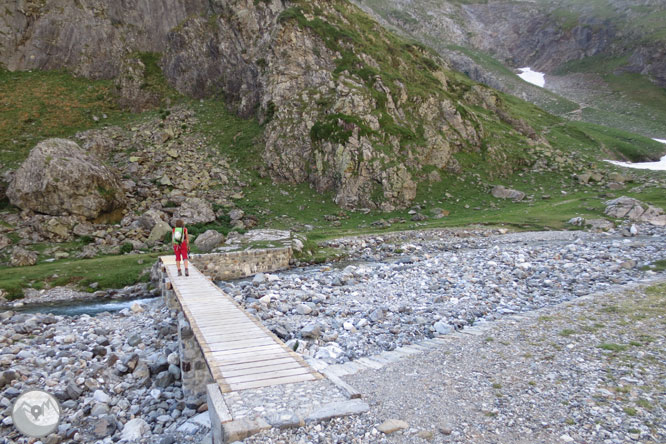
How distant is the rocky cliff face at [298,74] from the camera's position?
2210 inches

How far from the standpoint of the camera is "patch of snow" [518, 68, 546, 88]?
161125mm

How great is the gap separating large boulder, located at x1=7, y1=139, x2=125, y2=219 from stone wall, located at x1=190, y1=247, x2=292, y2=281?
2017 cm

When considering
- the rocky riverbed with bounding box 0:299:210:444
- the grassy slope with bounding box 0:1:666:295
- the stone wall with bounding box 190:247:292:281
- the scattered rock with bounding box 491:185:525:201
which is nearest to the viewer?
the rocky riverbed with bounding box 0:299:210:444

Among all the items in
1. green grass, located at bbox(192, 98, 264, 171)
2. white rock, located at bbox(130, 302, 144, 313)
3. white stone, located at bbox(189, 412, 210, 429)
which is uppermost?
green grass, located at bbox(192, 98, 264, 171)

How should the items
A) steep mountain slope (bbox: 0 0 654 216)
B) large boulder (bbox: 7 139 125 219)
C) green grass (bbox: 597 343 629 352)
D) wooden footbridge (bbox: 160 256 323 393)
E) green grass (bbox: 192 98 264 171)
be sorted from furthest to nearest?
1. green grass (bbox: 192 98 264 171)
2. steep mountain slope (bbox: 0 0 654 216)
3. large boulder (bbox: 7 139 125 219)
4. green grass (bbox: 597 343 629 352)
5. wooden footbridge (bbox: 160 256 323 393)

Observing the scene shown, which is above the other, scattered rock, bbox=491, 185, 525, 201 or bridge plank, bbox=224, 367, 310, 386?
scattered rock, bbox=491, 185, 525, 201

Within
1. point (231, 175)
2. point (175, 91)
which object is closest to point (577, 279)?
point (231, 175)

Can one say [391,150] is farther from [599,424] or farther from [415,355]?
[599,424]

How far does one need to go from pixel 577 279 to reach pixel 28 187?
51.1m

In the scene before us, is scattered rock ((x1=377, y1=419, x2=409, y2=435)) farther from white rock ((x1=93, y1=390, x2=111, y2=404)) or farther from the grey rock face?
the grey rock face

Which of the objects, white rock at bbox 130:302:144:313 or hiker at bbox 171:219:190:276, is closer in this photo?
hiker at bbox 171:219:190:276

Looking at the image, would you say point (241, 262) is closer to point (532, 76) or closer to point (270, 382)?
point (270, 382)

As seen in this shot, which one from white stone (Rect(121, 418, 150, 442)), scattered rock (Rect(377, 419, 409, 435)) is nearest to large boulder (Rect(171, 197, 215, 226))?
white stone (Rect(121, 418, 150, 442))

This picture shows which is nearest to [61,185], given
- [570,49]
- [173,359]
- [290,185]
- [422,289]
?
[290,185]
